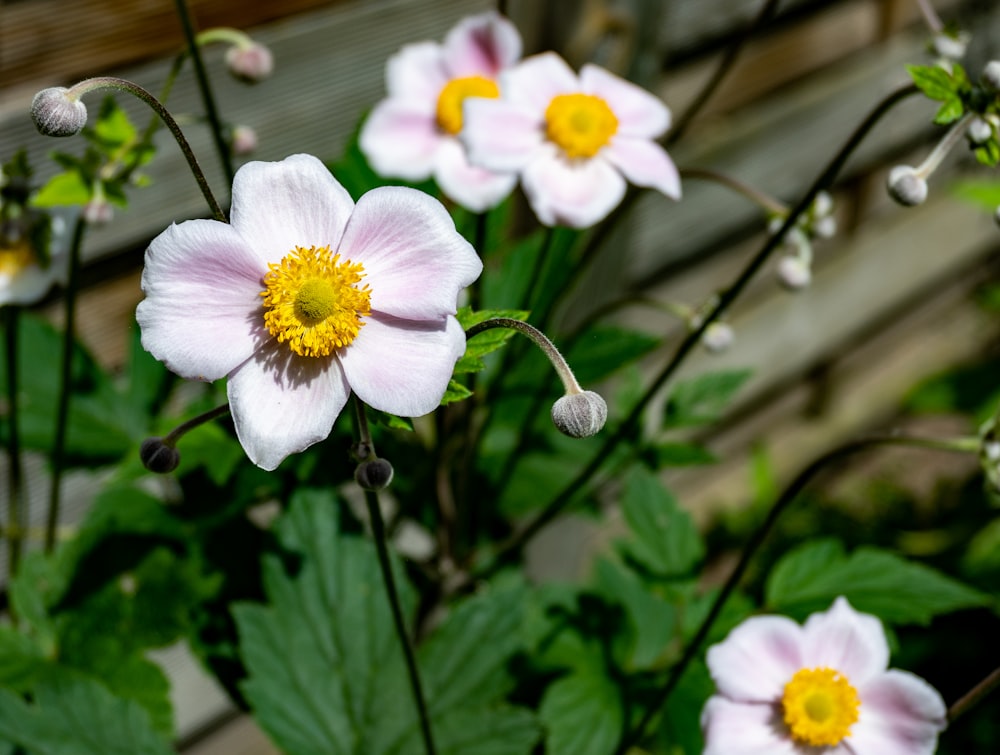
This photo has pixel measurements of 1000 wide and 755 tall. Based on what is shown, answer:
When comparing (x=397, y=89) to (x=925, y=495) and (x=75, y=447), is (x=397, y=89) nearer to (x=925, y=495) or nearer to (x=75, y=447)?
(x=75, y=447)

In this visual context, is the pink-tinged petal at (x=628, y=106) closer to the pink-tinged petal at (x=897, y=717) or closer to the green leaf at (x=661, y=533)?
the green leaf at (x=661, y=533)

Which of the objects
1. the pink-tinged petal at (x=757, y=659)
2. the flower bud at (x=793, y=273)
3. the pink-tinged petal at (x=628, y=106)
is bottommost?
the pink-tinged petal at (x=757, y=659)

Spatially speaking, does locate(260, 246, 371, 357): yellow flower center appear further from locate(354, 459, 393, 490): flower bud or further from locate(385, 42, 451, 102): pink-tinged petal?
locate(385, 42, 451, 102): pink-tinged petal

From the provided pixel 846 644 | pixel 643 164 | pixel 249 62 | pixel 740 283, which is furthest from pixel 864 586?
pixel 249 62

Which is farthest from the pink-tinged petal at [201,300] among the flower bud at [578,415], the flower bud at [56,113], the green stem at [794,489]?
the green stem at [794,489]

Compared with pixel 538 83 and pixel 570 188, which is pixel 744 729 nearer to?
pixel 570 188

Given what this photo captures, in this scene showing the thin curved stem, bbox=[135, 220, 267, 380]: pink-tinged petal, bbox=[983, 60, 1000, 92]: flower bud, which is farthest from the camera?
the thin curved stem

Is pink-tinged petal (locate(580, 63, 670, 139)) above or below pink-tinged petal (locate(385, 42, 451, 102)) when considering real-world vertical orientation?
above

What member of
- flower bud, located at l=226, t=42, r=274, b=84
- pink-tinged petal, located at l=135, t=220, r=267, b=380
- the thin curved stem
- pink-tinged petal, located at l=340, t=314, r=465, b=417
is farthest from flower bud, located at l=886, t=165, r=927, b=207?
flower bud, located at l=226, t=42, r=274, b=84
